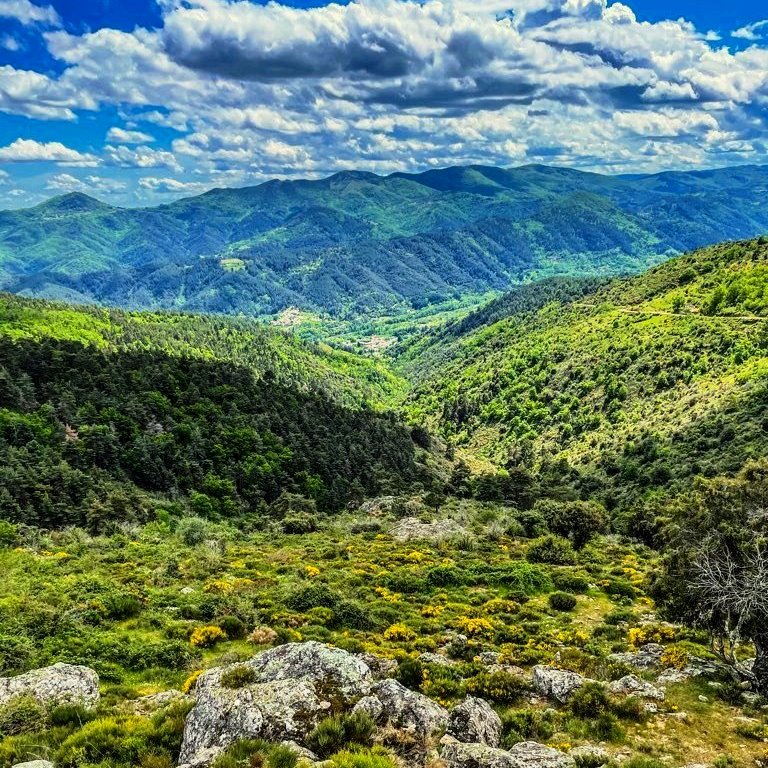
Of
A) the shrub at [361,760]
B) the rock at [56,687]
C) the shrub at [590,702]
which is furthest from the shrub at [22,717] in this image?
the shrub at [590,702]

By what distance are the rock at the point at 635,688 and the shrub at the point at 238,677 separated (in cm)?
1570

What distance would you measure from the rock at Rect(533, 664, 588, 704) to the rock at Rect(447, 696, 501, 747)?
14.7 ft

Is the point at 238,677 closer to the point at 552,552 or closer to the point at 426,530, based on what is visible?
the point at 552,552

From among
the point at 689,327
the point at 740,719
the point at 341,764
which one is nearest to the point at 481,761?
the point at 341,764

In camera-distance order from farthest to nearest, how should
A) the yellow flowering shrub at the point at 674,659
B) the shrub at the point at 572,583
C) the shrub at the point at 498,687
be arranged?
the shrub at the point at 572,583
the yellow flowering shrub at the point at 674,659
the shrub at the point at 498,687

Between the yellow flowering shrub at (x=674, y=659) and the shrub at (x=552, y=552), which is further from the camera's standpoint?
the shrub at (x=552, y=552)

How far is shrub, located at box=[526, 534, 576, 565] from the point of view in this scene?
56.9 metres

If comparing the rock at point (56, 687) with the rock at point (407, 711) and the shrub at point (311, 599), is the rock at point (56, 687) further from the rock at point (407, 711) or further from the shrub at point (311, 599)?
the shrub at point (311, 599)

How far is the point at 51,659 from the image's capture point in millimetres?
27578

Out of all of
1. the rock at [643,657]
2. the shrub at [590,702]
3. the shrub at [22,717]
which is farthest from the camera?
the rock at [643,657]

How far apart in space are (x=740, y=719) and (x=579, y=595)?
2400cm

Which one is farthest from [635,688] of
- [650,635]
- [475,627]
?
[475,627]

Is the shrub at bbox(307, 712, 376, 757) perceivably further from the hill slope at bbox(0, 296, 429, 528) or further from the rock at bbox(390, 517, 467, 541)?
the hill slope at bbox(0, 296, 429, 528)

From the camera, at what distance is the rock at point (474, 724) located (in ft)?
63.9
